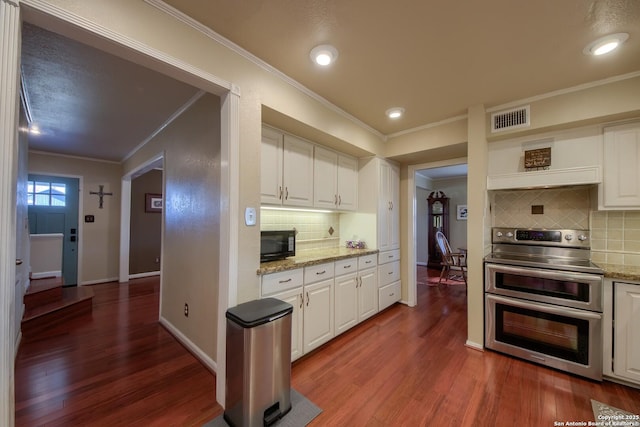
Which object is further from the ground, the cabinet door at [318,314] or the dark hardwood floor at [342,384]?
the cabinet door at [318,314]

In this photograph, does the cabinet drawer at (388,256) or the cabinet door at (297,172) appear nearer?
the cabinet door at (297,172)

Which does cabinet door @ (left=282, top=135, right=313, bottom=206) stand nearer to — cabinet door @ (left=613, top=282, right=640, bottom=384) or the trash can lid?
the trash can lid

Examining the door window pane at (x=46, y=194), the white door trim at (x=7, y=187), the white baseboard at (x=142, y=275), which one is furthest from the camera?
the white baseboard at (x=142, y=275)

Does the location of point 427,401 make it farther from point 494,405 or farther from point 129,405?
point 129,405

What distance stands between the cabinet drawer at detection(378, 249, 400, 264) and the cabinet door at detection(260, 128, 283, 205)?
66.1 inches

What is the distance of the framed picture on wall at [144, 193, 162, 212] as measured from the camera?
18.9 ft

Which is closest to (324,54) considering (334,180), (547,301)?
(334,180)

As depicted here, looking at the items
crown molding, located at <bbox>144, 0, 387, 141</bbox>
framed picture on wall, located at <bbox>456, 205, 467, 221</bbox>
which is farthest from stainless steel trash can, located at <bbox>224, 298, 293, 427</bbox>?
framed picture on wall, located at <bbox>456, 205, 467, 221</bbox>

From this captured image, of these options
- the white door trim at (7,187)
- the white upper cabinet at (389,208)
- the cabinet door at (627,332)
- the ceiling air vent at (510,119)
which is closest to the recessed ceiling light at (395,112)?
the white upper cabinet at (389,208)

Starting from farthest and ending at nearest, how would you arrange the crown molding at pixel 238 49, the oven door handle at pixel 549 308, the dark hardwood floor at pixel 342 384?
1. the oven door handle at pixel 549 308
2. the dark hardwood floor at pixel 342 384
3. the crown molding at pixel 238 49

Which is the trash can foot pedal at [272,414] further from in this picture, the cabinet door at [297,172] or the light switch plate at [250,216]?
the cabinet door at [297,172]

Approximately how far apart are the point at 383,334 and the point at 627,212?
8.50ft

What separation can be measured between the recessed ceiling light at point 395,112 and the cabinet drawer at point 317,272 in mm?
1773

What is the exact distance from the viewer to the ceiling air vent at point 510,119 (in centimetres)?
244
